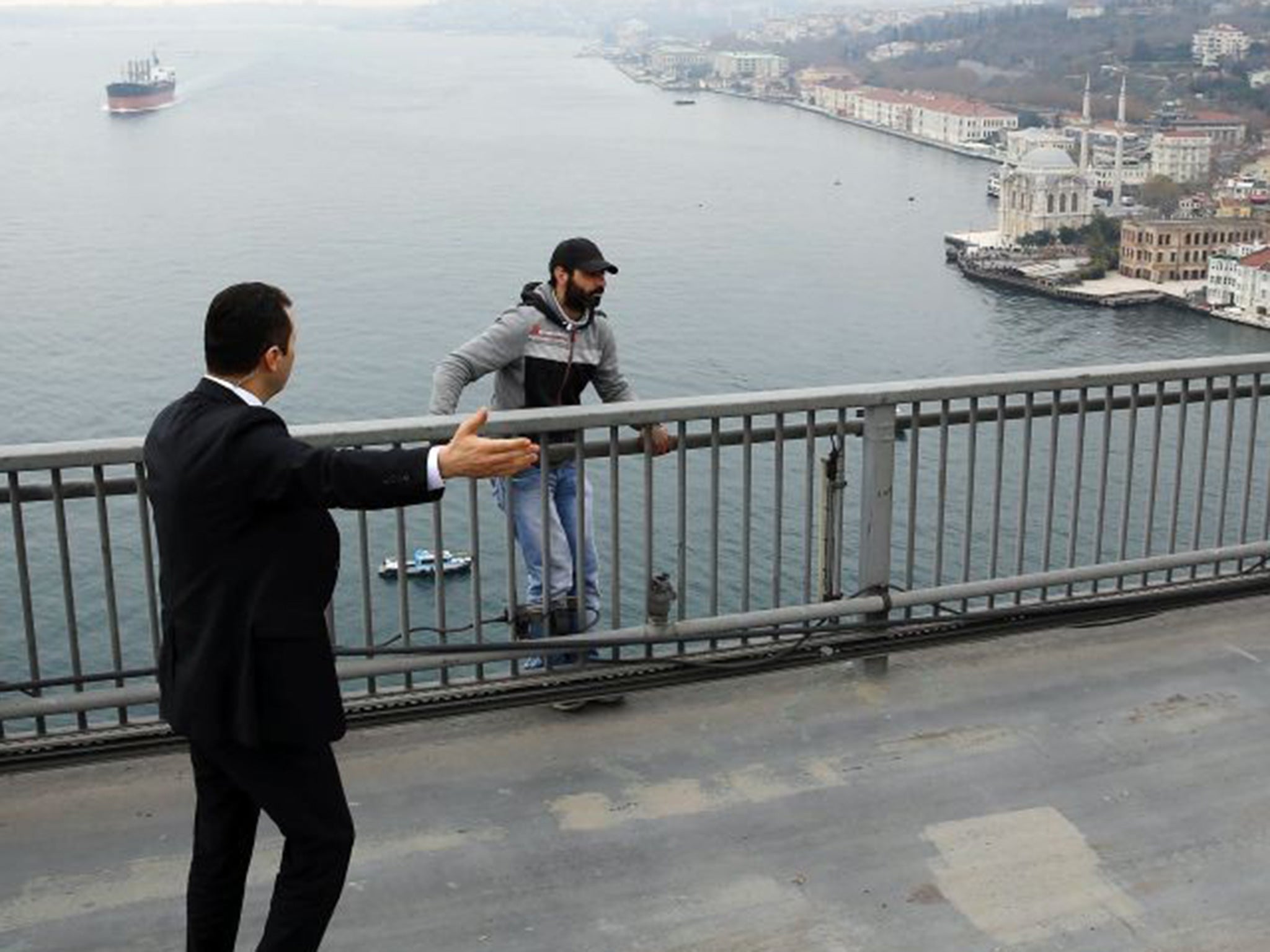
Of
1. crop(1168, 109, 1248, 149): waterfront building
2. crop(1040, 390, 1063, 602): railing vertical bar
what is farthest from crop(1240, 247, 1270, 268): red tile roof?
crop(1040, 390, 1063, 602): railing vertical bar

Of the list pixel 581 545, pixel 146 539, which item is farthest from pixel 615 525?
pixel 146 539

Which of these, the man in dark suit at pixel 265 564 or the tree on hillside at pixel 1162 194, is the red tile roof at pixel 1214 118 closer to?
the tree on hillside at pixel 1162 194

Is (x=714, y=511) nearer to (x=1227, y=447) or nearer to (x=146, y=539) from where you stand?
(x=146, y=539)

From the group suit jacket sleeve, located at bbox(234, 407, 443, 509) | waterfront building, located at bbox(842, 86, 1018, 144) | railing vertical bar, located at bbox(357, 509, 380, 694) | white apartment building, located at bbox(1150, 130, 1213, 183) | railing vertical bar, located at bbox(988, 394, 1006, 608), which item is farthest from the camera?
waterfront building, located at bbox(842, 86, 1018, 144)

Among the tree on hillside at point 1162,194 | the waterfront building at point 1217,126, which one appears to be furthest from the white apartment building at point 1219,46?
the tree on hillside at point 1162,194

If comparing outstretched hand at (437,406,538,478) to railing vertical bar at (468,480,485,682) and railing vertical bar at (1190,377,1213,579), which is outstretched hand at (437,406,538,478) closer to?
railing vertical bar at (468,480,485,682)

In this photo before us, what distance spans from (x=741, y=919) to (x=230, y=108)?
143 meters

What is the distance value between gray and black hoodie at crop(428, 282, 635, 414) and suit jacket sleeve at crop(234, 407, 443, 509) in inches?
75.0

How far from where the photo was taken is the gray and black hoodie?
4375 millimetres

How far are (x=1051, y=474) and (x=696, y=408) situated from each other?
65.6 inches

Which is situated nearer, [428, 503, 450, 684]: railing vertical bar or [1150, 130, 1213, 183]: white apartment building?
[428, 503, 450, 684]: railing vertical bar

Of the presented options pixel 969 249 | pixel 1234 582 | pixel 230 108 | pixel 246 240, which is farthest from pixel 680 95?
pixel 1234 582

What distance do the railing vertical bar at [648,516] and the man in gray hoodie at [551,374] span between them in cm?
8

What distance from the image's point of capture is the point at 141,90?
133 meters
